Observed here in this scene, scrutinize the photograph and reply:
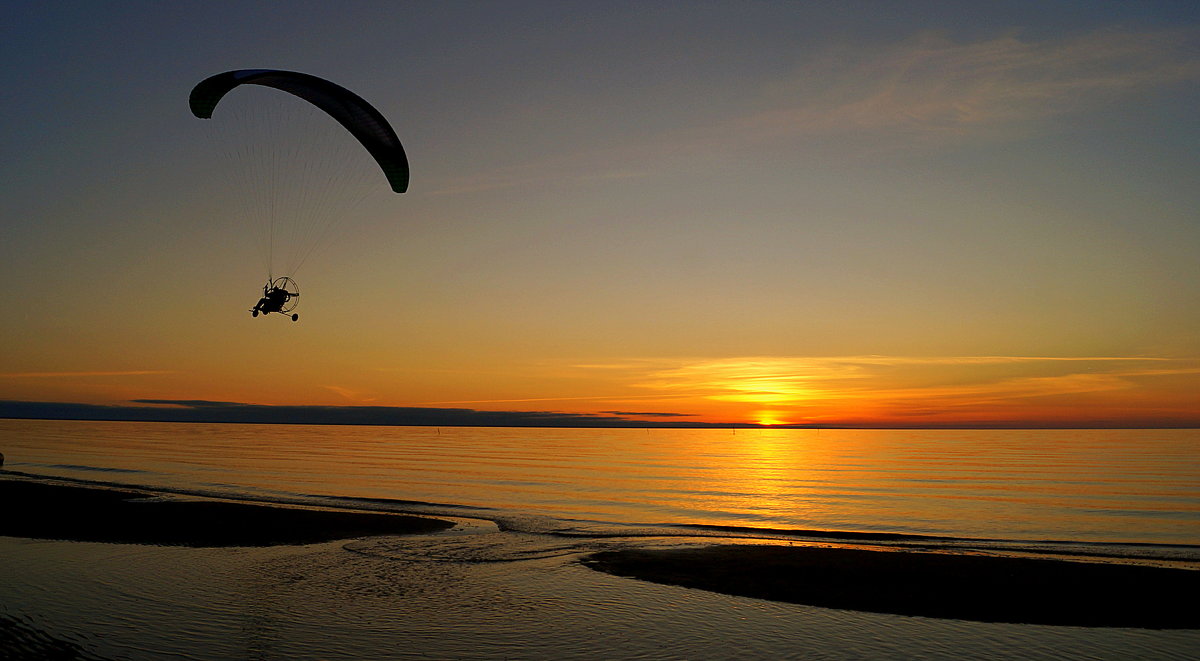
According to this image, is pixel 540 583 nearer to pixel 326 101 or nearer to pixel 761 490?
pixel 326 101

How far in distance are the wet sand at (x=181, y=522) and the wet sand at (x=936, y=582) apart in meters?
11.7

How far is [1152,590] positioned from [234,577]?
85.6 ft

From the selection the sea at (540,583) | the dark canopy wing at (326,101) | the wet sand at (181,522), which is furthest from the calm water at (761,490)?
the dark canopy wing at (326,101)

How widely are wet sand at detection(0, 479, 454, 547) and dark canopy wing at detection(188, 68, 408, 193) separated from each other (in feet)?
49.9

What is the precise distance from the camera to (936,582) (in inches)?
883

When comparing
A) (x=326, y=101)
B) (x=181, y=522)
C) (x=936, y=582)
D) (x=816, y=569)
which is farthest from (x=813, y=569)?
(x=181, y=522)

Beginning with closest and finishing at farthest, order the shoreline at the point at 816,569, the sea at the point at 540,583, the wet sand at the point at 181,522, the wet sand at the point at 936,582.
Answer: the sea at the point at 540,583, the wet sand at the point at 936,582, the shoreline at the point at 816,569, the wet sand at the point at 181,522

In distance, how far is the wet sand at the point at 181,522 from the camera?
2878 centimetres

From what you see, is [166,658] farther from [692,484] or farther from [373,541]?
[692,484]

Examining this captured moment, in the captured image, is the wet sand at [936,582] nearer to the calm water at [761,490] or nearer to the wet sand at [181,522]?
the calm water at [761,490]

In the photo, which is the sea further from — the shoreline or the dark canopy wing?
the dark canopy wing

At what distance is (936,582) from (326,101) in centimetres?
2606

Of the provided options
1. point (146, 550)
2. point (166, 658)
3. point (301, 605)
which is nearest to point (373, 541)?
point (146, 550)

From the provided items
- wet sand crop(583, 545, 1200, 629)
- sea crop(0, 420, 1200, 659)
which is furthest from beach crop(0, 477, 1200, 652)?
sea crop(0, 420, 1200, 659)
